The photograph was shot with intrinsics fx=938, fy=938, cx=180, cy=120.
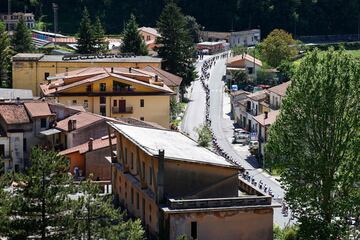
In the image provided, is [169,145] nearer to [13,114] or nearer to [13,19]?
[13,114]

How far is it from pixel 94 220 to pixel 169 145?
8.36 m

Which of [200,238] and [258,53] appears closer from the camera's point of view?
[200,238]

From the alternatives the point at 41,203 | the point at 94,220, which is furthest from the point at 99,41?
the point at 41,203

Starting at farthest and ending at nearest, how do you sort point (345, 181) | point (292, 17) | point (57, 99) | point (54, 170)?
point (292, 17) → point (57, 99) → point (345, 181) → point (54, 170)

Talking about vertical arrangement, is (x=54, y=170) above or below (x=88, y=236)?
above

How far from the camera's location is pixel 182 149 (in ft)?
129

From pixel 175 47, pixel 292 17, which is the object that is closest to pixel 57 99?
pixel 175 47

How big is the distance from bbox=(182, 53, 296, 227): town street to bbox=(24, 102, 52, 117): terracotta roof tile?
12963mm

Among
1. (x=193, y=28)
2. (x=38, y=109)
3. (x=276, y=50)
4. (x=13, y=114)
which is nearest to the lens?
(x=13, y=114)

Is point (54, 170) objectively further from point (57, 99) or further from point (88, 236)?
point (57, 99)

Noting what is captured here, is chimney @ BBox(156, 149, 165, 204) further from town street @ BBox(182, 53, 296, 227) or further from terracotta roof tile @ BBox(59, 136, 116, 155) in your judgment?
terracotta roof tile @ BBox(59, 136, 116, 155)

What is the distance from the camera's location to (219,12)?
446 ft

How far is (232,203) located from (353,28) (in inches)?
4514

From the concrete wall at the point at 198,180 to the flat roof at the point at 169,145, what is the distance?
0.28 m
